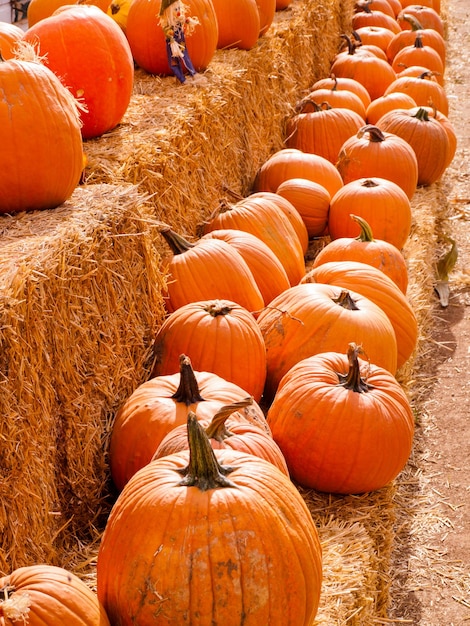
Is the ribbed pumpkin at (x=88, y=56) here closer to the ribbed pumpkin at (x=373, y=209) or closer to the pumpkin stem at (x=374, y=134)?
the ribbed pumpkin at (x=373, y=209)

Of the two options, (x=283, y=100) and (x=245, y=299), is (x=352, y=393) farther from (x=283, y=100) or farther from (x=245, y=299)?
(x=283, y=100)

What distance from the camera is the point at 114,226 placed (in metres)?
2.55

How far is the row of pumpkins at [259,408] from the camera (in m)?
1.77

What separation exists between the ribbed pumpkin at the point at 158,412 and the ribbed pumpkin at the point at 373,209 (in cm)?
202

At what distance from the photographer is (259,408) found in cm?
260

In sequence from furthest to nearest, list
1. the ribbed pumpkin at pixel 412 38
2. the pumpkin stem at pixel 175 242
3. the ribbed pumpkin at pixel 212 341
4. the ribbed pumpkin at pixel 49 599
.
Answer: the ribbed pumpkin at pixel 412 38
the pumpkin stem at pixel 175 242
the ribbed pumpkin at pixel 212 341
the ribbed pumpkin at pixel 49 599

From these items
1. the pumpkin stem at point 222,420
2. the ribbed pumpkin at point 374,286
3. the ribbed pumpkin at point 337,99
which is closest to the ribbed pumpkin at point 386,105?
the ribbed pumpkin at point 337,99

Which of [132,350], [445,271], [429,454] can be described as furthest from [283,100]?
[132,350]

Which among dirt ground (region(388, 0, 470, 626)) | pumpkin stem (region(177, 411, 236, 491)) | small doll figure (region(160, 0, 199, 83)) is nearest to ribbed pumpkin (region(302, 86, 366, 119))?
dirt ground (region(388, 0, 470, 626))

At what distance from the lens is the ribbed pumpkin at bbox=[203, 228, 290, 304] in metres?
3.50

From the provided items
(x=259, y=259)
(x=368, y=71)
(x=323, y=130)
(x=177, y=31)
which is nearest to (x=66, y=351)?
(x=259, y=259)

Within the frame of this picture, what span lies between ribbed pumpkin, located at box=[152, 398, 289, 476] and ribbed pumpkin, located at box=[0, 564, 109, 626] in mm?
447

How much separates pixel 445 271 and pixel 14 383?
12.2 ft

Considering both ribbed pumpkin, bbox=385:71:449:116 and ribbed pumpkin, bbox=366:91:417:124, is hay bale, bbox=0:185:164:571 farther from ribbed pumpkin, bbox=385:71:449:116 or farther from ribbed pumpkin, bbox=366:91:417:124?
ribbed pumpkin, bbox=385:71:449:116
